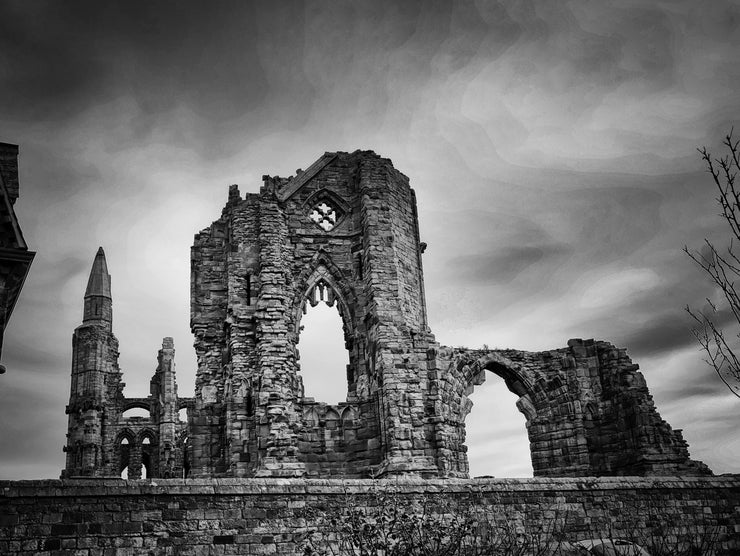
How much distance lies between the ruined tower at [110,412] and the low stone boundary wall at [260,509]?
3310 centimetres

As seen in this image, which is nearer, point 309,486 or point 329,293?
point 309,486

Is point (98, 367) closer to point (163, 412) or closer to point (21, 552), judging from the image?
point (163, 412)

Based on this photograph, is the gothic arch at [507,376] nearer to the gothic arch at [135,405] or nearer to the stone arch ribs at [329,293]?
the stone arch ribs at [329,293]

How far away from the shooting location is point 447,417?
19.7 metres

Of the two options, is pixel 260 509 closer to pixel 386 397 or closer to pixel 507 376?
pixel 386 397

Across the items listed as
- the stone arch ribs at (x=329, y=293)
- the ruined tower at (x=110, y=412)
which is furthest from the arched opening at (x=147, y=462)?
the stone arch ribs at (x=329, y=293)

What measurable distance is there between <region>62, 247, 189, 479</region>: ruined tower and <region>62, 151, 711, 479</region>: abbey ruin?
2439 cm

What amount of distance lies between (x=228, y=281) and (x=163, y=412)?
88.3ft

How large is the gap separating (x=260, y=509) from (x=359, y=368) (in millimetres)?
10366

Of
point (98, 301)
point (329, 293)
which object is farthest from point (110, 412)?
point (329, 293)

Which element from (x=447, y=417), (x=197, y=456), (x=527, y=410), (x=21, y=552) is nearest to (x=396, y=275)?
(x=447, y=417)

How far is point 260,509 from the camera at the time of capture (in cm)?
1102

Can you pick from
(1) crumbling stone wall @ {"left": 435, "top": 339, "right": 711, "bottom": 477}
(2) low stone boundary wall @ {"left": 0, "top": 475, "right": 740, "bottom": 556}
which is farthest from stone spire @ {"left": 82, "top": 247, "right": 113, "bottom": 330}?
(2) low stone boundary wall @ {"left": 0, "top": 475, "right": 740, "bottom": 556}

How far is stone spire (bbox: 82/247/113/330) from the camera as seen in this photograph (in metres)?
47.2
